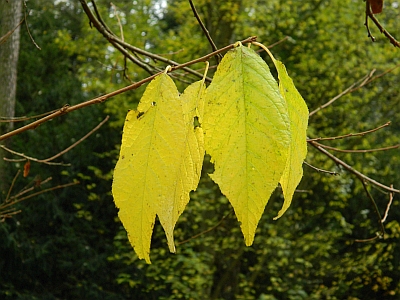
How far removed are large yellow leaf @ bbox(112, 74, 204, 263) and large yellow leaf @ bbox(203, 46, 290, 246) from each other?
2cm

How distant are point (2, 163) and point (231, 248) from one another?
2.71m

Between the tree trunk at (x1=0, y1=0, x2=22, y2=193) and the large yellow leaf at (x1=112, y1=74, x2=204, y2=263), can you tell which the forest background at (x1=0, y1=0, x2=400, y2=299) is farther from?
the large yellow leaf at (x1=112, y1=74, x2=204, y2=263)

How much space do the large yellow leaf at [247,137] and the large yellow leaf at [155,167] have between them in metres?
0.02

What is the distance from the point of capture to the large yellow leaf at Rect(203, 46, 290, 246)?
0.34 metres

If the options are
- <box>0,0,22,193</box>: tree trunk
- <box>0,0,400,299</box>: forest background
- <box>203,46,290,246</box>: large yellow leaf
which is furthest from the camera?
<box>0,0,400,299</box>: forest background

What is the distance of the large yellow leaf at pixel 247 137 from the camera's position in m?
0.34

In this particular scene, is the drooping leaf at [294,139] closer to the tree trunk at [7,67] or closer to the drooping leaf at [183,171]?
the drooping leaf at [183,171]

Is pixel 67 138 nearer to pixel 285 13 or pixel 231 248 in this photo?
pixel 231 248

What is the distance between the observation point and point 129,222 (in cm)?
36

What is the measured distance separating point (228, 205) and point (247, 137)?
570 centimetres

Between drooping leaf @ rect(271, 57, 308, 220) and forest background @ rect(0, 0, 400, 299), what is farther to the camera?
forest background @ rect(0, 0, 400, 299)

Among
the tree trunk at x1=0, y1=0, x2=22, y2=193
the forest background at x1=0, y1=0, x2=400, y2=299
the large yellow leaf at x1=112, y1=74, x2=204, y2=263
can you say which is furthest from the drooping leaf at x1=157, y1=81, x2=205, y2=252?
the forest background at x1=0, y1=0, x2=400, y2=299

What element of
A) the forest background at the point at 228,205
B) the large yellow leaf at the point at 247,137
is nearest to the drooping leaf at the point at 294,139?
the large yellow leaf at the point at 247,137

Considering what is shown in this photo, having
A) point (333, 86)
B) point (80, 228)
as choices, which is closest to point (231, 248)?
point (80, 228)
